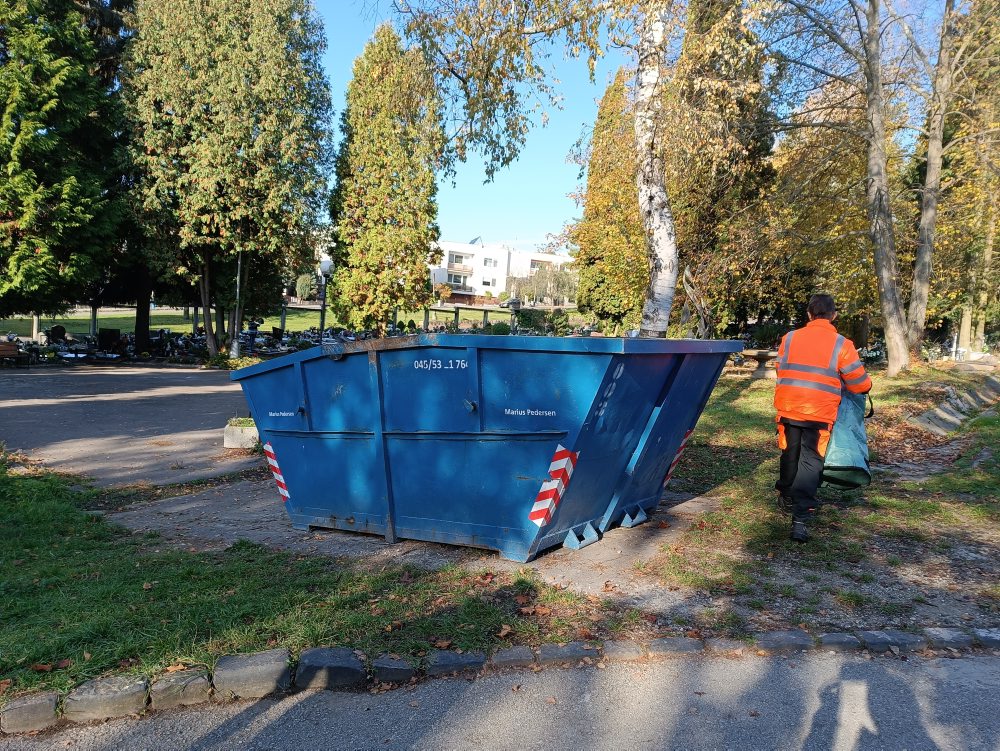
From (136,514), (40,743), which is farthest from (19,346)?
(40,743)

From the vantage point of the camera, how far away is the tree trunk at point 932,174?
56.4 feet

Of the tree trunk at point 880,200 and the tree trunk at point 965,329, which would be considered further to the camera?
the tree trunk at point 965,329

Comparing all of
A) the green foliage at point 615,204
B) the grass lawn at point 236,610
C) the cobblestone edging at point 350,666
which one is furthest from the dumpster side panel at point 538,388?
the green foliage at point 615,204

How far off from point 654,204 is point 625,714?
610 cm

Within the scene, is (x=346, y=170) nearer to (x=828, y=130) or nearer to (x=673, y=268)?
(x=828, y=130)

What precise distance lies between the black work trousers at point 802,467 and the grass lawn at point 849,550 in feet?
1.08

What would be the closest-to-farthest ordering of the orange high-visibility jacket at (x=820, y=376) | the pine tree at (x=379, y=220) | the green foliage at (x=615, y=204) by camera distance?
the orange high-visibility jacket at (x=820, y=376)
the green foliage at (x=615, y=204)
the pine tree at (x=379, y=220)

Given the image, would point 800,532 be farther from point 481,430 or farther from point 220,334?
point 220,334

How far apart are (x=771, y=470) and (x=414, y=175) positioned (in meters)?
22.6

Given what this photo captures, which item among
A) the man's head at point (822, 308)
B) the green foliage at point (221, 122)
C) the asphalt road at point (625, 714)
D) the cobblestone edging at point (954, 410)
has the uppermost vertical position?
the green foliage at point (221, 122)

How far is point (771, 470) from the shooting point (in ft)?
27.3

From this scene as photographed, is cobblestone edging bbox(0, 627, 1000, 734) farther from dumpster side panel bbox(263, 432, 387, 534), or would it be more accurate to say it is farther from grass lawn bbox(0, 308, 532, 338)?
grass lawn bbox(0, 308, 532, 338)

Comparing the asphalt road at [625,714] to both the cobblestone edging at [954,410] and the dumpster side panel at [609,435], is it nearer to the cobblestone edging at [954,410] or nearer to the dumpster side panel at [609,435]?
the dumpster side panel at [609,435]

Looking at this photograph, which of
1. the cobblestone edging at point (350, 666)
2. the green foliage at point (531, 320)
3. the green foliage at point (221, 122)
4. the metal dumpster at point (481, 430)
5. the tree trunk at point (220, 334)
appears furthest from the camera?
the green foliage at point (531, 320)
